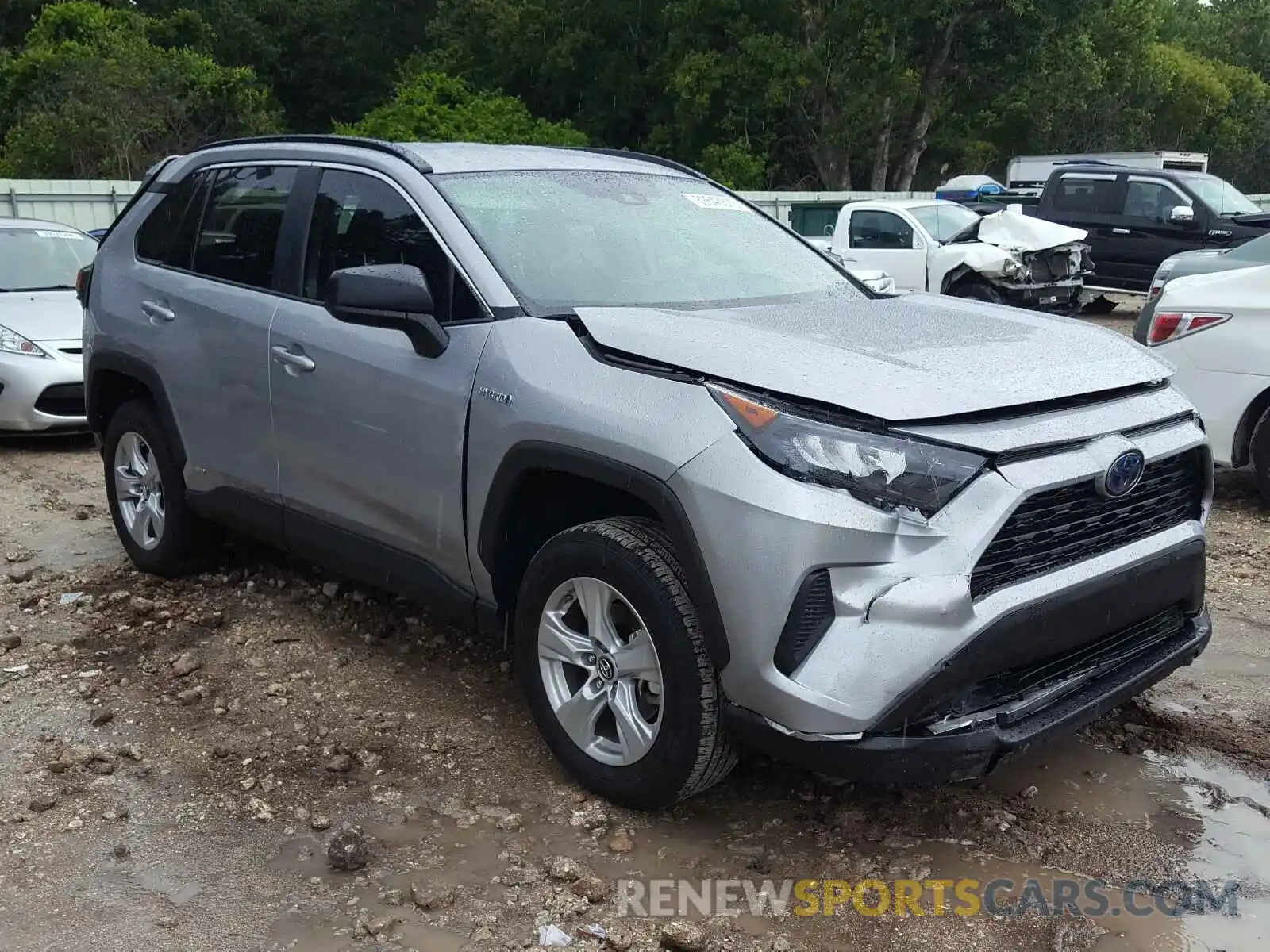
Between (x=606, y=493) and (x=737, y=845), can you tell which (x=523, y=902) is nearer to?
(x=737, y=845)

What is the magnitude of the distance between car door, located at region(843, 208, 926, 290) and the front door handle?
1092 cm

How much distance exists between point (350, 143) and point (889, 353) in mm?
2245

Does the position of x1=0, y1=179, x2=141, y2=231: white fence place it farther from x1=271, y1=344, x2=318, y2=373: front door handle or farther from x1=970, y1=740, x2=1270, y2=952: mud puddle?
x1=970, y1=740, x2=1270, y2=952: mud puddle

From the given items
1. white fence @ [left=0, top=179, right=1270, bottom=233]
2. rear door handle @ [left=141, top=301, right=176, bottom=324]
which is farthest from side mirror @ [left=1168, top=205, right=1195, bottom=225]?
rear door handle @ [left=141, top=301, right=176, bottom=324]

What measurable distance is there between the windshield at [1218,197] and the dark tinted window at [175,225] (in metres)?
13.7

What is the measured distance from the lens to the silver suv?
276cm

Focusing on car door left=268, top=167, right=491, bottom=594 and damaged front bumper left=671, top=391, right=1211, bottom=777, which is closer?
damaged front bumper left=671, top=391, right=1211, bottom=777

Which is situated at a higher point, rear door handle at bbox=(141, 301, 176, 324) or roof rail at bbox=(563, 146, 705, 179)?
roof rail at bbox=(563, 146, 705, 179)

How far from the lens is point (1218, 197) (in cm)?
1547

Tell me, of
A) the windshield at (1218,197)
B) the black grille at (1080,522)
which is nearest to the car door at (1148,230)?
the windshield at (1218,197)

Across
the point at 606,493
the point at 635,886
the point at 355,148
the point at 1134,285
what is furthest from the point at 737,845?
the point at 1134,285

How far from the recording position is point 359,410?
12.6 feet

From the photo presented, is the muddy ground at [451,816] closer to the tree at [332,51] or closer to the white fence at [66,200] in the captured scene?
the white fence at [66,200]

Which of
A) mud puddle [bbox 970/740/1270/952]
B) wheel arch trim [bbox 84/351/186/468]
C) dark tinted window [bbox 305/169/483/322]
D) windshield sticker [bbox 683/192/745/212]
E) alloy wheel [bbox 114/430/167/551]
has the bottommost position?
mud puddle [bbox 970/740/1270/952]
